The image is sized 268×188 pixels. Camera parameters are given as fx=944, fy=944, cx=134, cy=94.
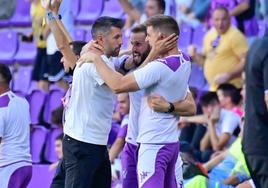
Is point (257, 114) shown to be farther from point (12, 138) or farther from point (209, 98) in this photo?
point (209, 98)

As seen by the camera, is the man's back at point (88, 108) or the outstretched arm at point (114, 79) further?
the man's back at point (88, 108)

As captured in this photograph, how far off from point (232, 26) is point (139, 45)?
486 cm

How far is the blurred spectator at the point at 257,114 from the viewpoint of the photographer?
5.59 m

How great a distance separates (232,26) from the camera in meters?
12.3

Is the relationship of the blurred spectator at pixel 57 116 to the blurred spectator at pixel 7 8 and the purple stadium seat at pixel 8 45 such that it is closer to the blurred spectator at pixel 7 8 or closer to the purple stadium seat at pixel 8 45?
the purple stadium seat at pixel 8 45

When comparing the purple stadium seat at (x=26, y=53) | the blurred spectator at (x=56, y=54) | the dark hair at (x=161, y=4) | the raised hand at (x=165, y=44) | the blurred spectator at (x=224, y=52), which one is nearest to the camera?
the raised hand at (x=165, y=44)

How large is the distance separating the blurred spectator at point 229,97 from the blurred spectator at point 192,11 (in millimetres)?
2399

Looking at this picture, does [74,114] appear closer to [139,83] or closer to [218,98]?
[139,83]

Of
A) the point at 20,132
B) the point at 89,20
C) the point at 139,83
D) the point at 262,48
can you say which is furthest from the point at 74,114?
the point at 89,20

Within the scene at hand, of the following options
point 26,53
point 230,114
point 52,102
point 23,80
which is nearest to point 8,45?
point 26,53

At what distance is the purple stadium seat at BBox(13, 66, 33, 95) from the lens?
1414 centimetres

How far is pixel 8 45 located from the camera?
15.2 metres

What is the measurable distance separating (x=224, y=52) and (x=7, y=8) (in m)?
4.68

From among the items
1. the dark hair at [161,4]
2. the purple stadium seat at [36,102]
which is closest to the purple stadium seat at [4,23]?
the purple stadium seat at [36,102]
